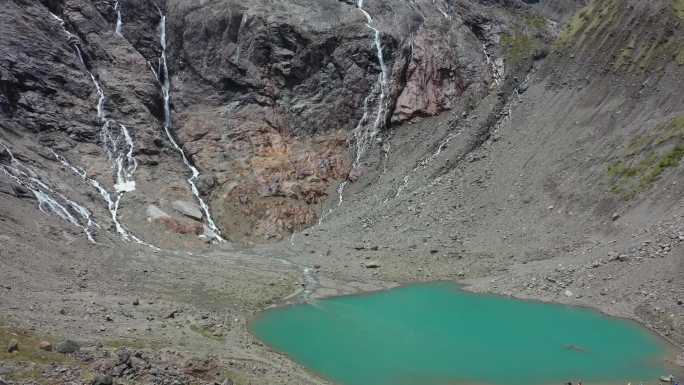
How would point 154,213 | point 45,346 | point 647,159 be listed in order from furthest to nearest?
point 154,213, point 647,159, point 45,346

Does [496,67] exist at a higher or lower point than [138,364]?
higher

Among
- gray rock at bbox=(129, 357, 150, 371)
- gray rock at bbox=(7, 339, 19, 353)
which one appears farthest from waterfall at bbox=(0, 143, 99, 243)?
gray rock at bbox=(129, 357, 150, 371)

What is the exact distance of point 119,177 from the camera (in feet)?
178

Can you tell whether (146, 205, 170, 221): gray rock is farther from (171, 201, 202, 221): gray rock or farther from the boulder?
the boulder

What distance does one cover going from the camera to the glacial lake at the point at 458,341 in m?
25.0

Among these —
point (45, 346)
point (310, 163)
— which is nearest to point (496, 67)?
point (310, 163)

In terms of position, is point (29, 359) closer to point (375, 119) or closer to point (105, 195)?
point (105, 195)

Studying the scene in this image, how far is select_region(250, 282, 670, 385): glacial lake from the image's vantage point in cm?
2495

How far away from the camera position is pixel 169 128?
210 feet

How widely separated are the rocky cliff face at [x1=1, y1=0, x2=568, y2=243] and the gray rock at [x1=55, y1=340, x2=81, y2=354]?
29000mm

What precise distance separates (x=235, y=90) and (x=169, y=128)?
8.16 metres

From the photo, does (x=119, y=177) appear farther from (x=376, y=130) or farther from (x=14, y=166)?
(x=376, y=130)

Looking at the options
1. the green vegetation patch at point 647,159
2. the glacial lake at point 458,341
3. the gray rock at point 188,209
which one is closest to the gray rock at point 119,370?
the glacial lake at point 458,341

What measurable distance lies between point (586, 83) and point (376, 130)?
20.6m
